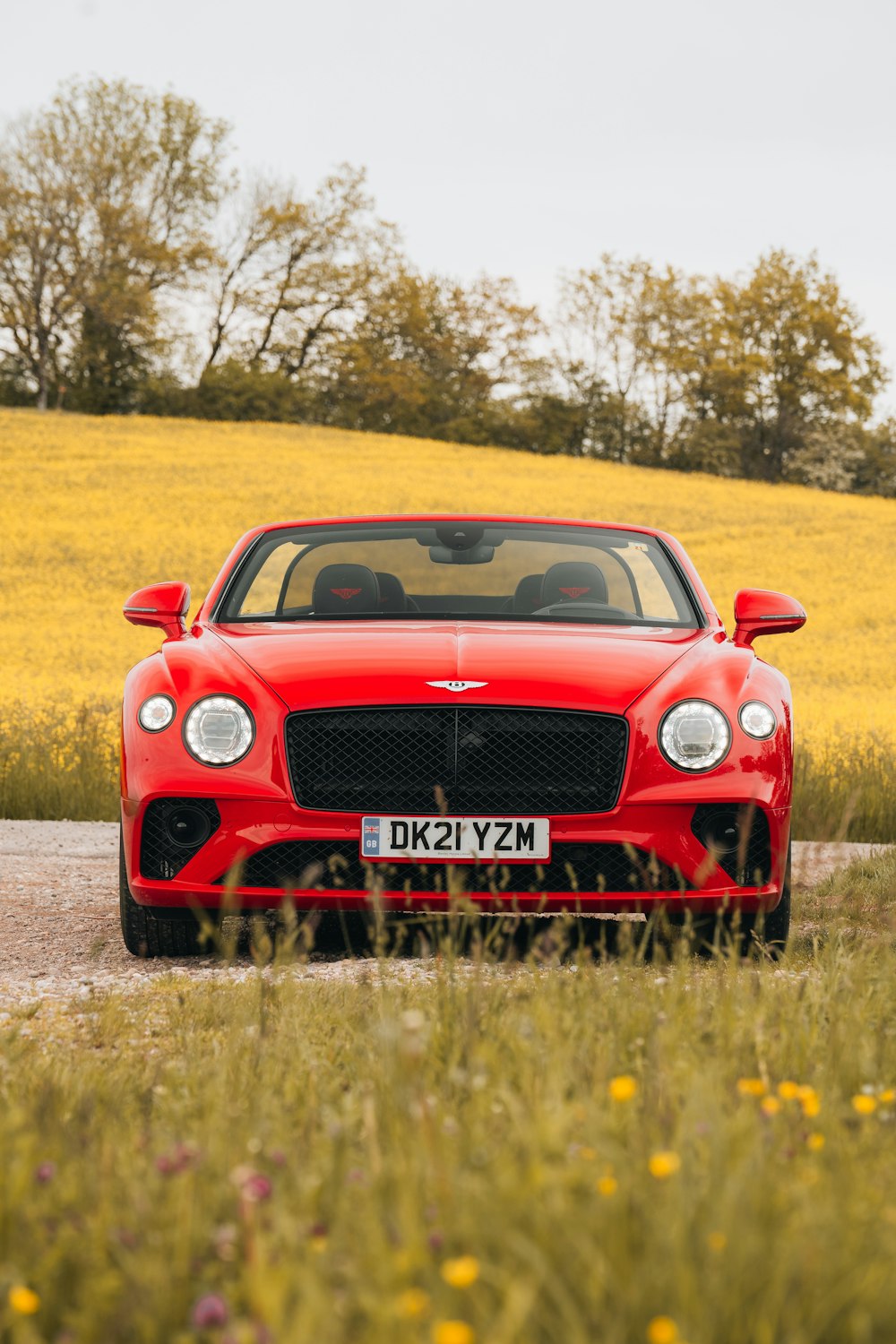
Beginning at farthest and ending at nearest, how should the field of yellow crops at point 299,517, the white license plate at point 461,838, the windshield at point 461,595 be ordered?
1. the field of yellow crops at point 299,517
2. the windshield at point 461,595
3. the white license plate at point 461,838

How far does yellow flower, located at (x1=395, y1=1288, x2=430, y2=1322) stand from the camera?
1.38m

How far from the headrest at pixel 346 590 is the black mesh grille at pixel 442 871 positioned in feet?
4.69

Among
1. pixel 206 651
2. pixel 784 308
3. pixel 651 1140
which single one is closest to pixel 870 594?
pixel 206 651

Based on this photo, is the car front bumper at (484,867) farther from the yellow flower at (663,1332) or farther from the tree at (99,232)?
the tree at (99,232)

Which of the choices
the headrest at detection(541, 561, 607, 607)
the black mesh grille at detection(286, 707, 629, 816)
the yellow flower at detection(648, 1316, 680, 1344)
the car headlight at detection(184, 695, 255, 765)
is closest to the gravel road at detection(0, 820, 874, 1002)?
the black mesh grille at detection(286, 707, 629, 816)

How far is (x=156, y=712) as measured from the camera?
4.58 m

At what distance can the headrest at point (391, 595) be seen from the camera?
5735mm

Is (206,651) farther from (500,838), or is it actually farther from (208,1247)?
(208,1247)

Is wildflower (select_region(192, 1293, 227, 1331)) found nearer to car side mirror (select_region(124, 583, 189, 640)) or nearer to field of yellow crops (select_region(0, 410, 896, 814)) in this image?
car side mirror (select_region(124, 583, 189, 640))

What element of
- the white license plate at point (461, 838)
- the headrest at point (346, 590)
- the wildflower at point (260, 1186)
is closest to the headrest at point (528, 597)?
the headrest at point (346, 590)

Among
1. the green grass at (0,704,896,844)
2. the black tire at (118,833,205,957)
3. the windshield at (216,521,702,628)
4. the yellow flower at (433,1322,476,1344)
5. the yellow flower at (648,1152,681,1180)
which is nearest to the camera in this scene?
the yellow flower at (433,1322,476,1344)

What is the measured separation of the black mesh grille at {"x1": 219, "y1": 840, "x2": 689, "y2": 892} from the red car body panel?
0.03 meters

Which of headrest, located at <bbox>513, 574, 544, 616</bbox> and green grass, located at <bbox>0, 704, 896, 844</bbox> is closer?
headrest, located at <bbox>513, 574, 544, 616</bbox>

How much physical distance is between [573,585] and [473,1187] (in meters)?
4.36
